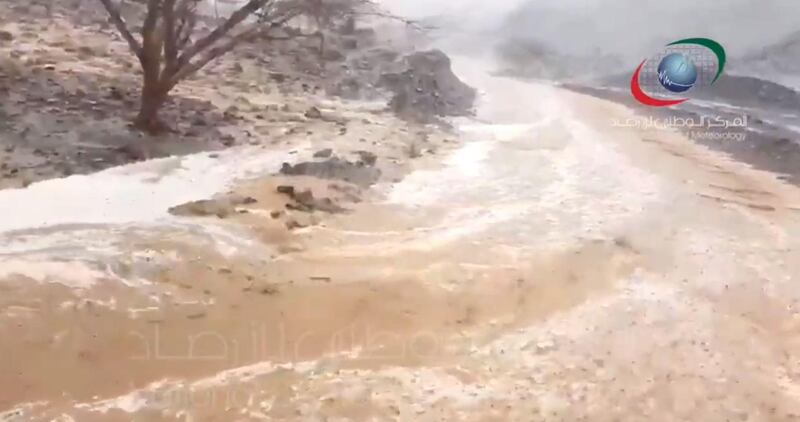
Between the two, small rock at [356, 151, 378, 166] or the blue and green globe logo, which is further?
the blue and green globe logo

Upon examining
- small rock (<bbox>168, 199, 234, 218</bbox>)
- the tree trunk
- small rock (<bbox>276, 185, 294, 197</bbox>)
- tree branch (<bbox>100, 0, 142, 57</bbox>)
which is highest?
tree branch (<bbox>100, 0, 142, 57</bbox>)

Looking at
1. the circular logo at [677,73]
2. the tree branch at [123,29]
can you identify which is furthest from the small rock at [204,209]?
the circular logo at [677,73]

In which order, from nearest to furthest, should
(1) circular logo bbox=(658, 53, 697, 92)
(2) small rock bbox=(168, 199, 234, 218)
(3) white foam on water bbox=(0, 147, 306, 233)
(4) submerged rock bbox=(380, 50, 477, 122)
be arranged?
(3) white foam on water bbox=(0, 147, 306, 233) < (2) small rock bbox=(168, 199, 234, 218) < (1) circular logo bbox=(658, 53, 697, 92) < (4) submerged rock bbox=(380, 50, 477, 122)

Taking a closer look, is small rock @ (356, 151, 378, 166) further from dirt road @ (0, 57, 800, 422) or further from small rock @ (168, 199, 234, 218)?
small rock @ (168, 199, 234, 218)

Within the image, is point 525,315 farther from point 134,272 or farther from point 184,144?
point 184,144

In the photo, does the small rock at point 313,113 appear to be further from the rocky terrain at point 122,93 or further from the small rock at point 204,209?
the small rock at point 204,209

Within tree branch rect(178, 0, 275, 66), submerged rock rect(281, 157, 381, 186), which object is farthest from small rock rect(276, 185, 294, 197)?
tree branch rect(178, 0, 275, 66)

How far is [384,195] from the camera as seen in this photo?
2.97 metres

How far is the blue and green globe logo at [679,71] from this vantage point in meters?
3.71

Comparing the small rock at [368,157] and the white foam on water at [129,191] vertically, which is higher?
the small rock at [368,157]

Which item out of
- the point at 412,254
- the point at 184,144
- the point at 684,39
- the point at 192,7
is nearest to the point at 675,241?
the point at 412,254

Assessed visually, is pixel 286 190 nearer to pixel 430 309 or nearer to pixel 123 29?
pixel 430 309

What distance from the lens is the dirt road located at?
1.69 metres

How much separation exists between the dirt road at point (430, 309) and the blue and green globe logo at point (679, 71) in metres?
0.73
